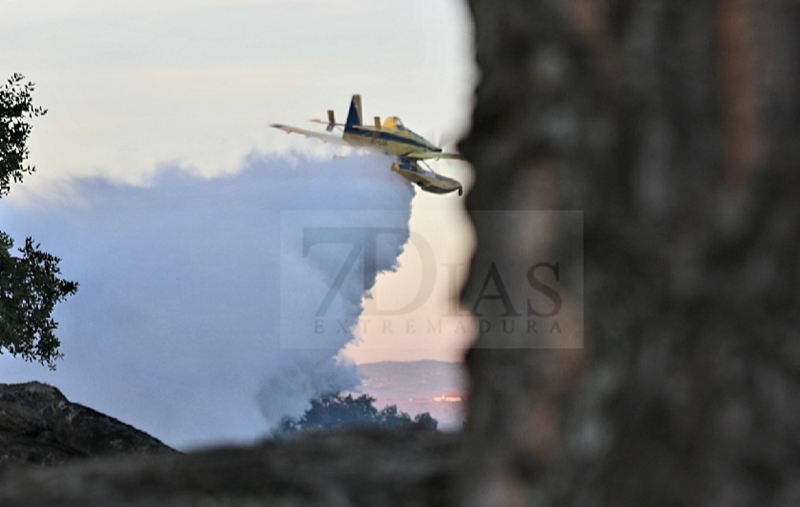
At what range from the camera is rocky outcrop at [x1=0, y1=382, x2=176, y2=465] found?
11.7 metres

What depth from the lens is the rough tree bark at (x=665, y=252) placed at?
2.27 metres

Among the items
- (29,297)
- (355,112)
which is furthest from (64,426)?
(355,112)

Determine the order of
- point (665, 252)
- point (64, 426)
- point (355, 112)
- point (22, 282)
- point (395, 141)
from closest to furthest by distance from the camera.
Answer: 1. point (665, 252)
2. point (64, 426)
3. point (22, 282)
4. point (395, 141)
5. point (355, 112)

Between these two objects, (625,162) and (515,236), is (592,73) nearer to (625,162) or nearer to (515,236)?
(625,162)

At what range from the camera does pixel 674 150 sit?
2.29 m

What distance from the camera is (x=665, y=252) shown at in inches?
91.3

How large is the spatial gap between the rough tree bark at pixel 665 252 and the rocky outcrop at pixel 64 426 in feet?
31.0

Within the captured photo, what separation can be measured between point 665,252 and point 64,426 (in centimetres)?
1078

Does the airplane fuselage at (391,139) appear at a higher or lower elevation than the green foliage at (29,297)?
higher

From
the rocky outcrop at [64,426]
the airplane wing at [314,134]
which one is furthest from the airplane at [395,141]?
the rocky outcrop at [64,426]

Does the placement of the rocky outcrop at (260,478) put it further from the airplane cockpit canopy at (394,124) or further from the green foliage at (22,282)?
the airplane cockpit canopy at (394,124)

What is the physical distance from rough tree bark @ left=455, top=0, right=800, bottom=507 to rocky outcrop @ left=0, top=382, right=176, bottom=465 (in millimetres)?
9455

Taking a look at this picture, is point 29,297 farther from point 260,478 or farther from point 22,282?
point 260,478

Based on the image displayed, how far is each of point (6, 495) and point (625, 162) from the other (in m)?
1.89
